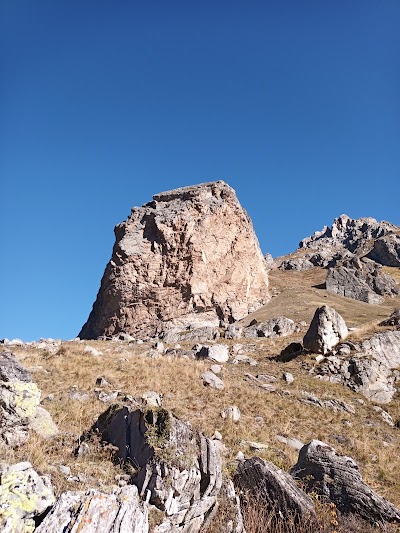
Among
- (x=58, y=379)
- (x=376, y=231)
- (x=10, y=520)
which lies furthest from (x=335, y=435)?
(x=376, y=231)

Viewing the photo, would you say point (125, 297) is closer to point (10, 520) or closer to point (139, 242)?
point (139, 242)

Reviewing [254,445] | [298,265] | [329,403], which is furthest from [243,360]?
[298,265]

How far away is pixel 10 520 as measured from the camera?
178 inches

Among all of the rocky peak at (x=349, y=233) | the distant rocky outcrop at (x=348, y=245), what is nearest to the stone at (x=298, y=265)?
the distant rocky outcrop at (x=348, y=245)

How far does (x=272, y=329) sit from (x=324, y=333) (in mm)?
9491

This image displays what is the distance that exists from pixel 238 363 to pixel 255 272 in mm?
26829

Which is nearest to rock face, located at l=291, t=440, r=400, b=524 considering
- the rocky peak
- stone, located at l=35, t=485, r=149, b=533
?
stone, located at l=35, t=485, r=149, b=533

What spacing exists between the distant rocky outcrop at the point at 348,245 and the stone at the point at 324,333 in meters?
62.1

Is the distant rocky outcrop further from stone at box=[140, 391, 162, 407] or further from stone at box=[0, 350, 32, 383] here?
stone at box=[0, 350, 32, 383]

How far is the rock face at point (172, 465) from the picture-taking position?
5895 mm

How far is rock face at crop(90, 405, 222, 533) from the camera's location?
19.3ft

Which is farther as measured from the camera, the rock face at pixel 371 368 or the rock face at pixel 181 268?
the rock face at pixel 181 268

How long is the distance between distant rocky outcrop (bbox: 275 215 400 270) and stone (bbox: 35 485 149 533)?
83088 mm

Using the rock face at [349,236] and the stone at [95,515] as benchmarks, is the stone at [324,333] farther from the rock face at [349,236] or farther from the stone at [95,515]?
the rock face at [349,236]
